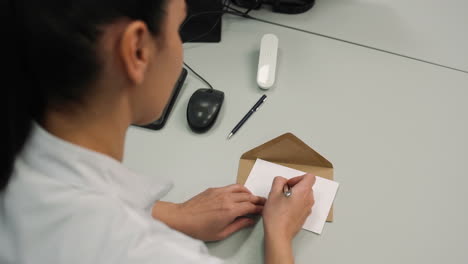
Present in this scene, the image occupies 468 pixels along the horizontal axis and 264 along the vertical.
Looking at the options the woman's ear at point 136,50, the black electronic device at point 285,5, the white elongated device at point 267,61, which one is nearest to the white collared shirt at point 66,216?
the woman's ear at point 136,50

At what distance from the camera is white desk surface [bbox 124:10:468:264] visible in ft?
2.02

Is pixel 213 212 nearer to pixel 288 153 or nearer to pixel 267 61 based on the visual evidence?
pixel 288 153

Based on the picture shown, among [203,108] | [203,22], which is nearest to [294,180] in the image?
[203,108]

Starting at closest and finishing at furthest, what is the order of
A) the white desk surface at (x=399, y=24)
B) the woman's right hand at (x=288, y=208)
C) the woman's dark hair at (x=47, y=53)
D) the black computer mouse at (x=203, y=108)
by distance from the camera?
the woman's dark hair at (x=47, y=53) → the woman's right hand at (x=288, y=208) → the black computer mouse at (x=203, y=108) → the white desk surface at (x=399, y=24)

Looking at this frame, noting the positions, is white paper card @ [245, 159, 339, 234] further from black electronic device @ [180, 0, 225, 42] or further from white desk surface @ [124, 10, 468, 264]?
black electronic device @ [180, 0, 225, 42]

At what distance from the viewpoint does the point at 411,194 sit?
0.66 m

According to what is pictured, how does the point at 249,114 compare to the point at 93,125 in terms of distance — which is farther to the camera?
the point at 249,114

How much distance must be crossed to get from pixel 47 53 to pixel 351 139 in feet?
1.83

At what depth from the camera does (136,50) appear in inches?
15.9

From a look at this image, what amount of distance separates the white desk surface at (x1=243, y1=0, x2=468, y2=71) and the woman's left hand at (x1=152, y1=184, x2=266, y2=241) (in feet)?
1.64

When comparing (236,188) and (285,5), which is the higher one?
(285,5)

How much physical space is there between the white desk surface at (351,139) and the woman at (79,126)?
23cm

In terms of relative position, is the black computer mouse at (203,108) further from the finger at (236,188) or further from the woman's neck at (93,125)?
the woman's neck at (93,125)

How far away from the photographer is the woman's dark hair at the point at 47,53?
329 mm
